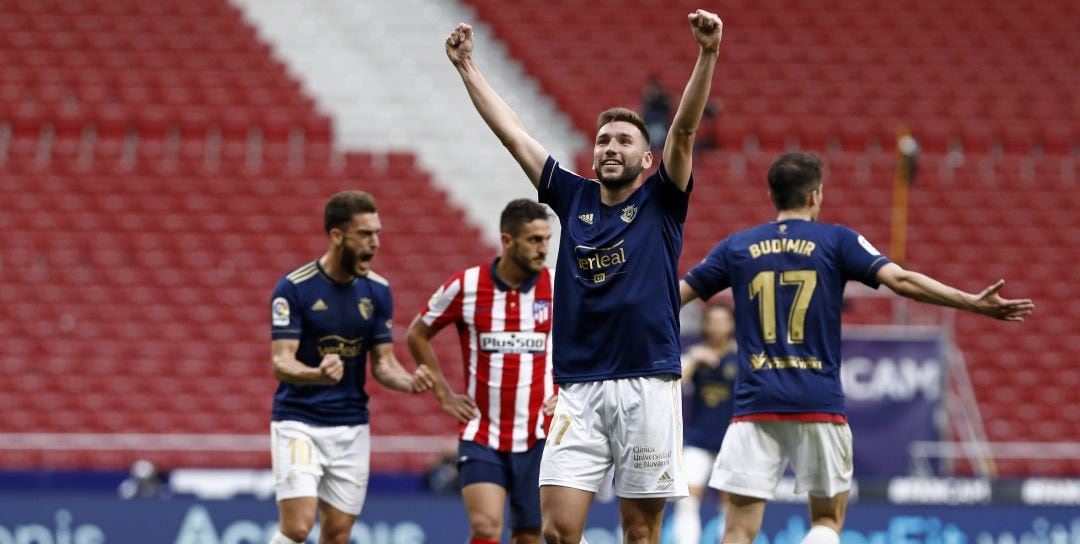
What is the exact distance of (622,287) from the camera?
224 inches

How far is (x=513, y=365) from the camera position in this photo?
7.37 metres

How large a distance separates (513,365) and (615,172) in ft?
6.40

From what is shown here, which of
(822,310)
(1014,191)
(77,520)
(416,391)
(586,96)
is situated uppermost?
(586,96)

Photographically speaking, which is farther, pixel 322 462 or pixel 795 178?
pixel 322 462

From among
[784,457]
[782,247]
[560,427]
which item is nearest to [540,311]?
[782,247]

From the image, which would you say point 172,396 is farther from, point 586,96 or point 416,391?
point 416,391

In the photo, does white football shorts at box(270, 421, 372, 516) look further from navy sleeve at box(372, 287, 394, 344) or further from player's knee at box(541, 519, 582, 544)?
player's knee at box(541, 519, 582, 544)

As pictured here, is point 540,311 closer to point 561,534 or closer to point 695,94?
point 561,534

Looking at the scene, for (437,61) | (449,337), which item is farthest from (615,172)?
(437,61)

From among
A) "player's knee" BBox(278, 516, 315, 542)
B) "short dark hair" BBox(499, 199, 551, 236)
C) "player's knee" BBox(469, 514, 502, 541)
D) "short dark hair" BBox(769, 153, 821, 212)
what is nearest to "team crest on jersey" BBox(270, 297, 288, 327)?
"player's knee" BBox(278, 516, 315, 542)

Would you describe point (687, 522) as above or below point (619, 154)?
below

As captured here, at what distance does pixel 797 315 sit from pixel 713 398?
3.55 metres

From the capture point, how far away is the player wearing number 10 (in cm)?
639

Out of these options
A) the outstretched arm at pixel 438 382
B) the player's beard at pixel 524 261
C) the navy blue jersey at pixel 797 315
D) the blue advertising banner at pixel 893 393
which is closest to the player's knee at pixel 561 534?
the navy blue jersey at pixel 797 315
